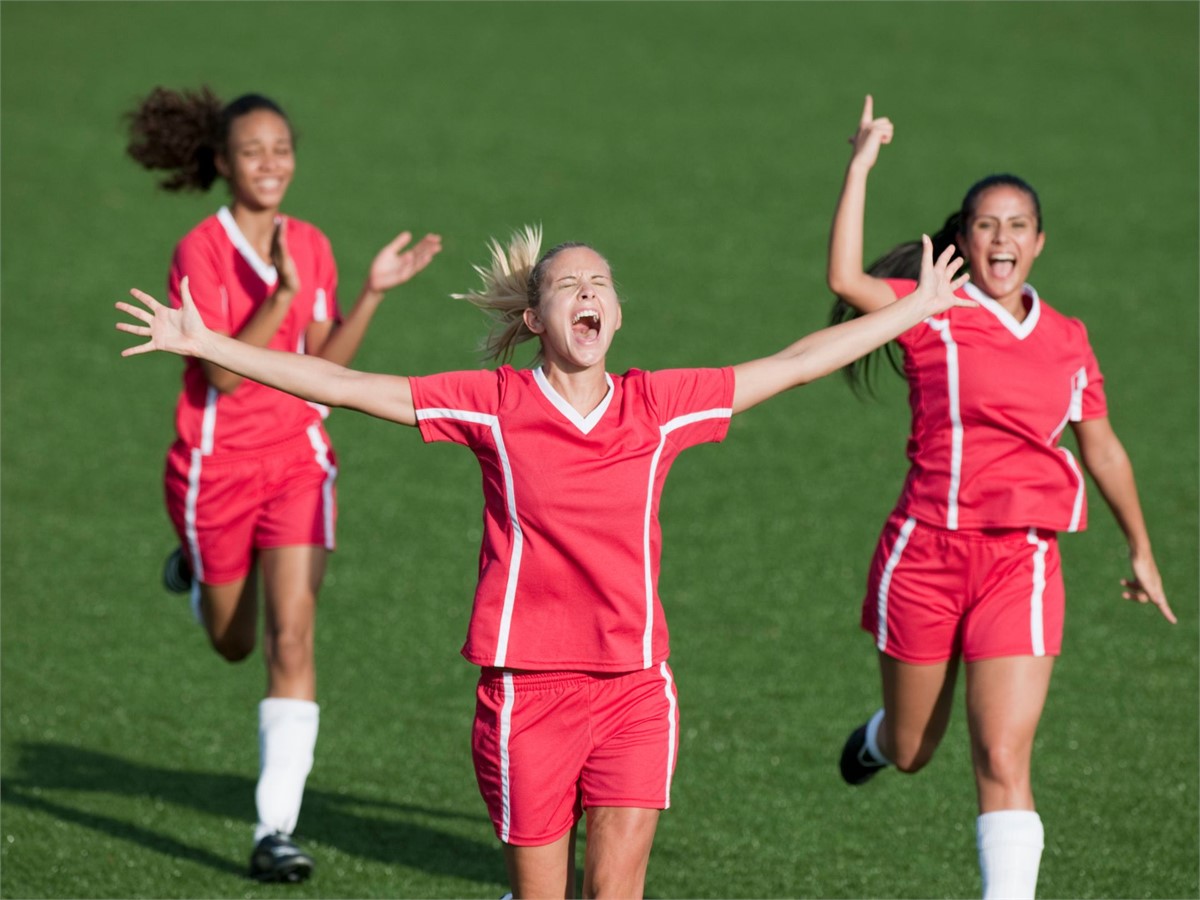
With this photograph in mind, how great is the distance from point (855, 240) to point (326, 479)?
2032mm

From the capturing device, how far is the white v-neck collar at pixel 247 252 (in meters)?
5.83

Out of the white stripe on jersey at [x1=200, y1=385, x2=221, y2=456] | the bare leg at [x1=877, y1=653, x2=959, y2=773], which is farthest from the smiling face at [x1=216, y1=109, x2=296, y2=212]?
the bare leg at [x1=877, y1=653, x2=959, y2=773]

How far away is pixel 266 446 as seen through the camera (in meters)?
5.79

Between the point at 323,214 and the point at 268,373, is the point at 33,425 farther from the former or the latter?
the point at 268,373

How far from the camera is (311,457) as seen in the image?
5812mm

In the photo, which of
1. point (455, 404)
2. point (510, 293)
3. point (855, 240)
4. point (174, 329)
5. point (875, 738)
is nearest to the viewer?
point (174, 329)

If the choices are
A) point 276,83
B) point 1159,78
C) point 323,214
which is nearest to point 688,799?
point 323,214

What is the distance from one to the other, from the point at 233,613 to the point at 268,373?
85.8 inches

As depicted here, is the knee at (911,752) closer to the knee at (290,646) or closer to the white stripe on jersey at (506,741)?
the white stripe on jersey at (506,741)

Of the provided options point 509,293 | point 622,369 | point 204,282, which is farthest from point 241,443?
point 622,369

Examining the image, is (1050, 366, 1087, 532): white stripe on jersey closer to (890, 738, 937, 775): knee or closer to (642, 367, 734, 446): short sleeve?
(890, 738, 937, 775): knee

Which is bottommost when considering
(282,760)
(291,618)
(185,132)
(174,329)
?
(282,760)

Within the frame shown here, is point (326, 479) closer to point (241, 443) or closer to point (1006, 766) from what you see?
point (241, 443)

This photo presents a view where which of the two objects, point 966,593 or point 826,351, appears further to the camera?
point 966,593
